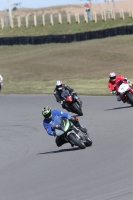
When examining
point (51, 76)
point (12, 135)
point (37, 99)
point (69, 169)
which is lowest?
point (51, 76)

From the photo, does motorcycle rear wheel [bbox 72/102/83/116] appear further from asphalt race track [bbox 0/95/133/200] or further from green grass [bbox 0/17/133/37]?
green grass [bbox 0/17/133/37]

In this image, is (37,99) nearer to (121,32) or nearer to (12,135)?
(12,135)

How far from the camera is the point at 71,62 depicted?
3947 centimetres

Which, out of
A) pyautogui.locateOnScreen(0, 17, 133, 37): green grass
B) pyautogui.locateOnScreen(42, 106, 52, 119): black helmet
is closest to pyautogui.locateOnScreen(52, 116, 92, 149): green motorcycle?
pyautogui.locateOnScreen(42, 106, 52, 119): black helmet

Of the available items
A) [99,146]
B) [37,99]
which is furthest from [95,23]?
[99,146]

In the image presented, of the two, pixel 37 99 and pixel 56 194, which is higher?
pixel 56 194

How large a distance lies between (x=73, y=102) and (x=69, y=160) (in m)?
7.58

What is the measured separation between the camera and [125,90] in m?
18.4

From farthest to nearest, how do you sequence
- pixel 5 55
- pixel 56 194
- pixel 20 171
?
pixel 5 55
pixel 20 171
pixel 56 194

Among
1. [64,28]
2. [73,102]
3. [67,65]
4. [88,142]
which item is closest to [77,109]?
[73,102]

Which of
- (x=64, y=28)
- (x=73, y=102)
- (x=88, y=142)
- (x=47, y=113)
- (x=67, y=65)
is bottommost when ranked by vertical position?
(x=64, y=28)

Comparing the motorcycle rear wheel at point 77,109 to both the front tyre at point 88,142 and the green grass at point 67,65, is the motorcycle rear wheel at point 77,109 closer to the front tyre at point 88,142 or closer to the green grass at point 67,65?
the front tyre at point 88,142

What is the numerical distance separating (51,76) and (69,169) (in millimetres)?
25294

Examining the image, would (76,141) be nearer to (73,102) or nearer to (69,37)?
(73,102)
